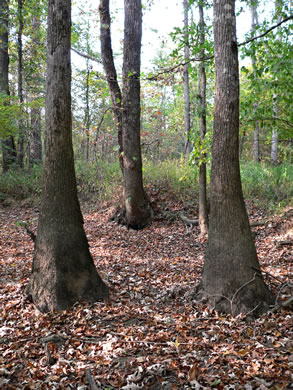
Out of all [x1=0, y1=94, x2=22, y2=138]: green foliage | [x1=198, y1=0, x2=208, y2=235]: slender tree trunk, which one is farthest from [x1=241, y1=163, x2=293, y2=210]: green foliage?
[x1=0, y1=94, x2=22, y2=138]: green foliage

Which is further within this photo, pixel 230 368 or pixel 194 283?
pixel 194 283

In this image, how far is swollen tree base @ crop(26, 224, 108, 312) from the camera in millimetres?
4164

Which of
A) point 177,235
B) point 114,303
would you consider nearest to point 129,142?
point 177,235

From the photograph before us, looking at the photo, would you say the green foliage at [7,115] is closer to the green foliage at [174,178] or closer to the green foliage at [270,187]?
the green foliage at [174,178]

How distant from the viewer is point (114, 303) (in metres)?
4.49

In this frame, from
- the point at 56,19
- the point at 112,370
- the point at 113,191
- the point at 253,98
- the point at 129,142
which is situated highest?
the point at 56,19

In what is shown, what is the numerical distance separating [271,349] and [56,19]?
190 inches

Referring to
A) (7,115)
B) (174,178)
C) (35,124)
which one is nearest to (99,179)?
(174,178)

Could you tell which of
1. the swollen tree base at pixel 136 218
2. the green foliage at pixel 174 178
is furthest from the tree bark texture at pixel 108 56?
the green foliage at pixel 174 178

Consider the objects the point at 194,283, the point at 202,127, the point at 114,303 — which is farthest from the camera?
the point at 202,127

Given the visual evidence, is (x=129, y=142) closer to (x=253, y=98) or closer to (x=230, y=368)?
(x=253, y=98)

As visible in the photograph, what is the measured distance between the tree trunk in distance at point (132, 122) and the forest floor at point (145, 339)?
2964 mm

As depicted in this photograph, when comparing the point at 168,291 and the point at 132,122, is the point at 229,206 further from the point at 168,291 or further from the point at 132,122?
the point at 132,122

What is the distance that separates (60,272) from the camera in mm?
4203
